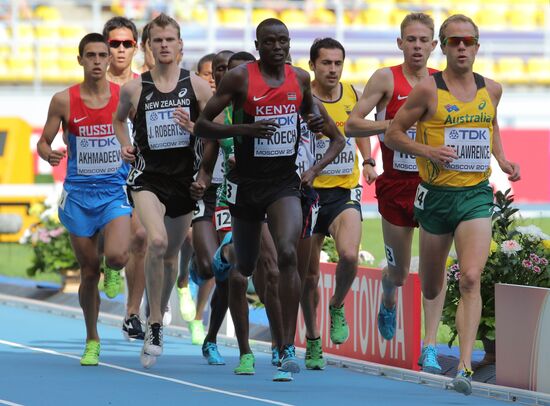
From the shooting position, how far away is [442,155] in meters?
8.63

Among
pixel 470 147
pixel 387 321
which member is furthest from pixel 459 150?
pixel 387 321

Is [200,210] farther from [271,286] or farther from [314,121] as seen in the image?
[314,121]

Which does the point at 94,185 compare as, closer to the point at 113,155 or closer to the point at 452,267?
the point at 113,155

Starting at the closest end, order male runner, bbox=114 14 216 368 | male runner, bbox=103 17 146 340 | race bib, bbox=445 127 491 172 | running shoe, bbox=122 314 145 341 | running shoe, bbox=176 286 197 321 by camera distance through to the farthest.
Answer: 1. race bib, bbox=445 127 491 172
2. male runner, bbox=114 14 216 368
3. running shoe, bbox=122 314 145 341
4. male runner, bbox=103 17 146 340
5. running shoe, bbox=176 286 197 321

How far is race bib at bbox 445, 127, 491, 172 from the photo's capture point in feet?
28.8

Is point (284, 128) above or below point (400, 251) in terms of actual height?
above

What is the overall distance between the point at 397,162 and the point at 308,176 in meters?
1.17

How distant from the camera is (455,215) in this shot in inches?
347

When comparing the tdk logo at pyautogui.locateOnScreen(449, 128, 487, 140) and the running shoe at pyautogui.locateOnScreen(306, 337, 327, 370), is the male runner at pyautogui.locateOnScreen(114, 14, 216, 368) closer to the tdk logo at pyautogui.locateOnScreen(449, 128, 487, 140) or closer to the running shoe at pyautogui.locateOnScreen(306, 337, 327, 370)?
the running shoe at pyautogui.locateOnScreen(306, 337, 327, 370)

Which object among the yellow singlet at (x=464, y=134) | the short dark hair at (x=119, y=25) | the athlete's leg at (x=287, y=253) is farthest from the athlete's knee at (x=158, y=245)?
the short dark hair at (x=119, y=25)

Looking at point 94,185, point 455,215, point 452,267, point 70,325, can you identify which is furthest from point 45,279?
point 455,215

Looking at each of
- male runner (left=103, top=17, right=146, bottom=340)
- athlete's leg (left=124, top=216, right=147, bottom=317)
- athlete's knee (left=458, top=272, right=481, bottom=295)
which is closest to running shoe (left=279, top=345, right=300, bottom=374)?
athlete's knee (left=458, top=272, right=481, bottom=295)

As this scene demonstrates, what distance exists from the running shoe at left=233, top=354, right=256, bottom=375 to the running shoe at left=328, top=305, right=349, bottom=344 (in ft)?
3.11

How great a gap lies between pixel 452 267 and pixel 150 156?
2.27 metres
